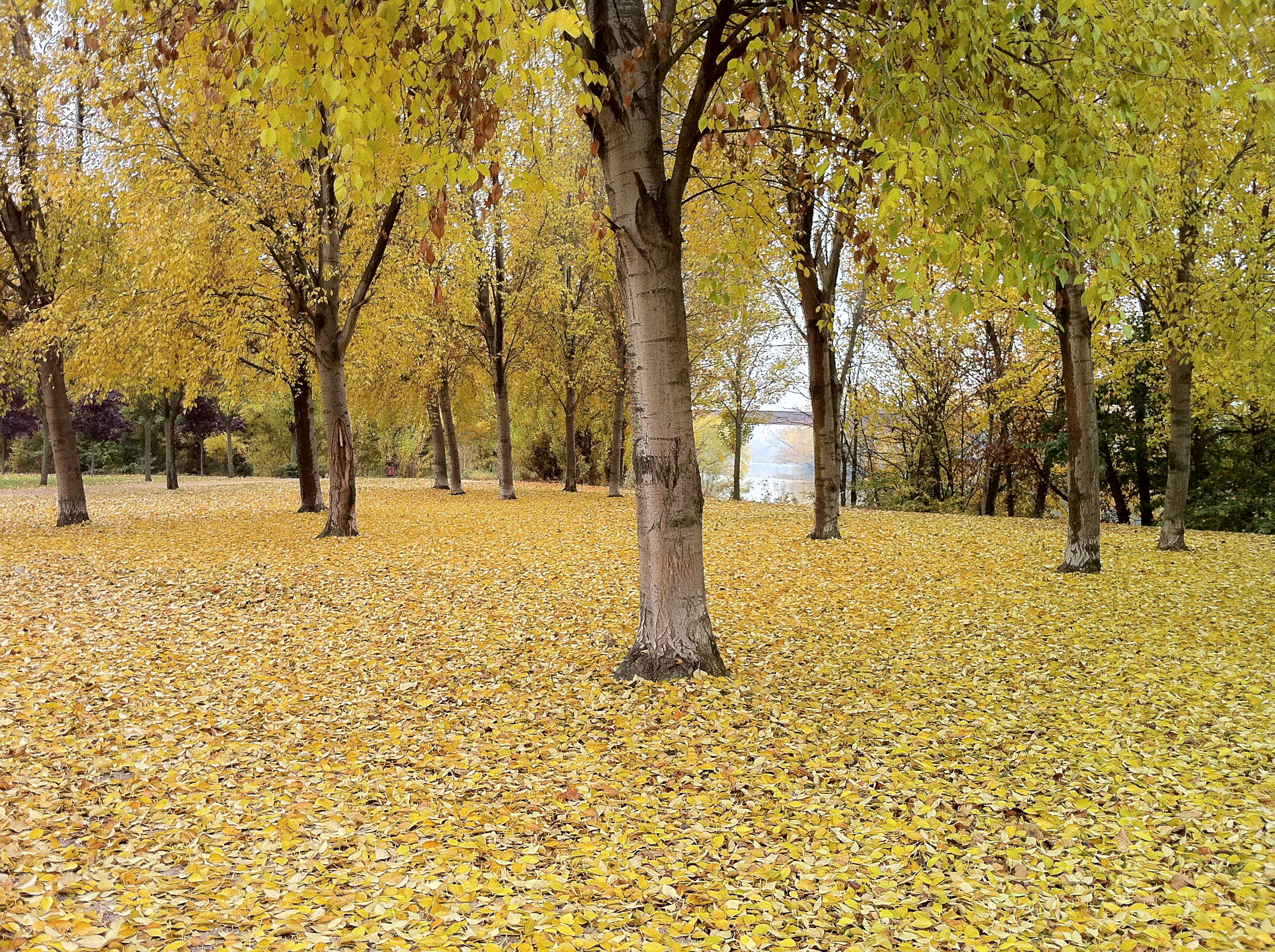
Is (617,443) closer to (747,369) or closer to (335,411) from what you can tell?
(747,369)

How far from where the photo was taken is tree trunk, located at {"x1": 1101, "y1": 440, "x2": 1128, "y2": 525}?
20.1 meters

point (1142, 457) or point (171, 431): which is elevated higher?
point (171, 431)

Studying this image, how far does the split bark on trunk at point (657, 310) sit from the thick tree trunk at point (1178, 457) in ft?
34.3

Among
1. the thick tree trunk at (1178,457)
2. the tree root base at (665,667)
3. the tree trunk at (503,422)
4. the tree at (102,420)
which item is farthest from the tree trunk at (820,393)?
the tree at (102,420)

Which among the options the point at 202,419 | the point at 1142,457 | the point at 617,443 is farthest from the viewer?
the point at 202,419

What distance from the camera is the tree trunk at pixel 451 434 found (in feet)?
77.6

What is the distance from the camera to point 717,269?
780 cm

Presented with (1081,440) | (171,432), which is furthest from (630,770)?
(171,432)

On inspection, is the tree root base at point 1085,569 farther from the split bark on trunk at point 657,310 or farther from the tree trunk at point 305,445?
the tree trunk at point 305,445

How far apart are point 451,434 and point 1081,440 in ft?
60.5

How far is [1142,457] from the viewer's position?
19844 millimetres

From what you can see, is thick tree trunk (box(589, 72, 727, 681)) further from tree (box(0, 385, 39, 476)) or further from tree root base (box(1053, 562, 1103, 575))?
tree (box(0, 385, 39, 476))

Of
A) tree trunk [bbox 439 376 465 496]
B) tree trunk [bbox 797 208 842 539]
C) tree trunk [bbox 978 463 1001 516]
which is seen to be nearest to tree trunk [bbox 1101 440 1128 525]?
tree trunk [bbox 978 463 1001 516]

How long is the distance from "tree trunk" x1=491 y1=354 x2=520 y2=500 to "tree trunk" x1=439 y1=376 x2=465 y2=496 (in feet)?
4.94
